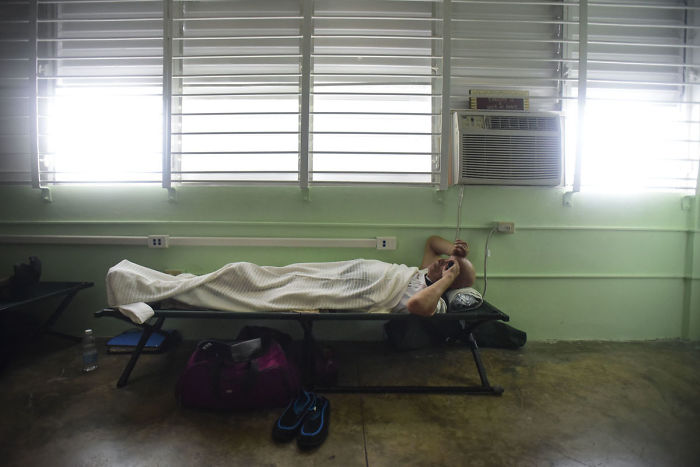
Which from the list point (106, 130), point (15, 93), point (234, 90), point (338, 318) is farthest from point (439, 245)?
point (15, 93)

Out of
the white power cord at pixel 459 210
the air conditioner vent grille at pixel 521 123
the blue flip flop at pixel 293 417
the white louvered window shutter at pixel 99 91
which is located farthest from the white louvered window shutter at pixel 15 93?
the air conditioner vent grille at pixel 521 123


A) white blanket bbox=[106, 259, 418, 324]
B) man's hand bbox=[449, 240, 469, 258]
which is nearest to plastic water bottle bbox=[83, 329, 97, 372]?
white blanket bbox=[106, 259, 418, 324]

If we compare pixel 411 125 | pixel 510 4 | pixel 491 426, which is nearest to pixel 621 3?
pixel 510 4

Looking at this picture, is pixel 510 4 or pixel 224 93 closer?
pixel 224 93

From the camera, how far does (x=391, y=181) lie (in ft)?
8.38

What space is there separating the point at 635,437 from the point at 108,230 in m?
3.65

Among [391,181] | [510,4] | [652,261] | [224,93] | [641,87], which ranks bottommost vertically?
[652,261]

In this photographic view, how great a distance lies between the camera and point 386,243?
252cm

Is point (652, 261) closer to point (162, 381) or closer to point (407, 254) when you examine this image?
point (407, 254)

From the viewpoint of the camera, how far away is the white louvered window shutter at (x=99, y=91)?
252cm

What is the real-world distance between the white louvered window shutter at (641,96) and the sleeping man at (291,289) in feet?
5.53

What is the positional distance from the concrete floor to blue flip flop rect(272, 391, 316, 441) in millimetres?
58

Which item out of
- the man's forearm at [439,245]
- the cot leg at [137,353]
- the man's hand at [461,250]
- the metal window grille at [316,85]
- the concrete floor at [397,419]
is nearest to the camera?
the concrete floor at [397,419]

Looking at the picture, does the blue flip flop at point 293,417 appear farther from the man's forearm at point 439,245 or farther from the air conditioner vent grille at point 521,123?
the air conditioner vent grille at point 521,123
